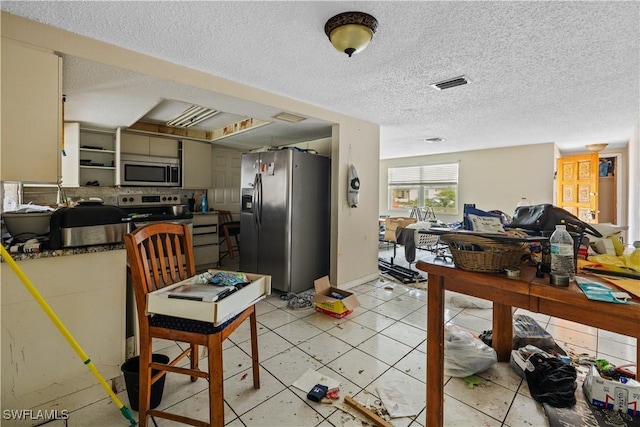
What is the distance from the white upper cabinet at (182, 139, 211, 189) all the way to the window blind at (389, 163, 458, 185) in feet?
16.1

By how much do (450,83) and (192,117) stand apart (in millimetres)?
3281

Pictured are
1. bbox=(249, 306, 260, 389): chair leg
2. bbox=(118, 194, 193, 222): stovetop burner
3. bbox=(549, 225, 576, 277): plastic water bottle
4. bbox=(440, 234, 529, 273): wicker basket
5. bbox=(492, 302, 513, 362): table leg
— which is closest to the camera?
bbox=(549, 225, 576, 277): plastic water bottle

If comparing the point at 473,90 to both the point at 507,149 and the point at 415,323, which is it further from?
the point at 507,149

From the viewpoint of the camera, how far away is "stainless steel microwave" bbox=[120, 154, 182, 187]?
3.81 m

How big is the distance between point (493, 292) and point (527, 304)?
4.7 inches

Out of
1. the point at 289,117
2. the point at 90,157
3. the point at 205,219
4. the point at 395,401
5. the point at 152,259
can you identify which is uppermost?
the point at 289,117

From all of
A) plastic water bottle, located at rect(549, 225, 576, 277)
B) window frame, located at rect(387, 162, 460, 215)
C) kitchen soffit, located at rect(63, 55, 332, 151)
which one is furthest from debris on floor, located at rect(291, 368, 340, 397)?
window frame, located at rect(387, 162, 460, 215)

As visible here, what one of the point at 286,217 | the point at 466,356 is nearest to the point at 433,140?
the point at 286,217

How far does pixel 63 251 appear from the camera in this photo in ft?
4.95

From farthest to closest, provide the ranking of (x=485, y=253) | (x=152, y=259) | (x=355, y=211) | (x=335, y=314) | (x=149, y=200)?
(x=149, y=200) → (x=355, y=211) → (x=335, y=314) → (x=152, y=259) → (x=485, y=253)

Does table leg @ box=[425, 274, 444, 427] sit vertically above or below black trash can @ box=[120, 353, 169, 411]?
above

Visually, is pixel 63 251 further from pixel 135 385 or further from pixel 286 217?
pixel 286 217

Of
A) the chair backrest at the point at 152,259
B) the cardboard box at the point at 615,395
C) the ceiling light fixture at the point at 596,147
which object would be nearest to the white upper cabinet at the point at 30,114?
the chair backrest at the point at 152,259

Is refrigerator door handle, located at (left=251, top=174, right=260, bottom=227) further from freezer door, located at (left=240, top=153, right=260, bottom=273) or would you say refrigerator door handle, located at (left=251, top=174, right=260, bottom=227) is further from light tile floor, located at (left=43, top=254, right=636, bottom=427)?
light tile floor, located at (left=43, top=254, right=636, bottom=427)
